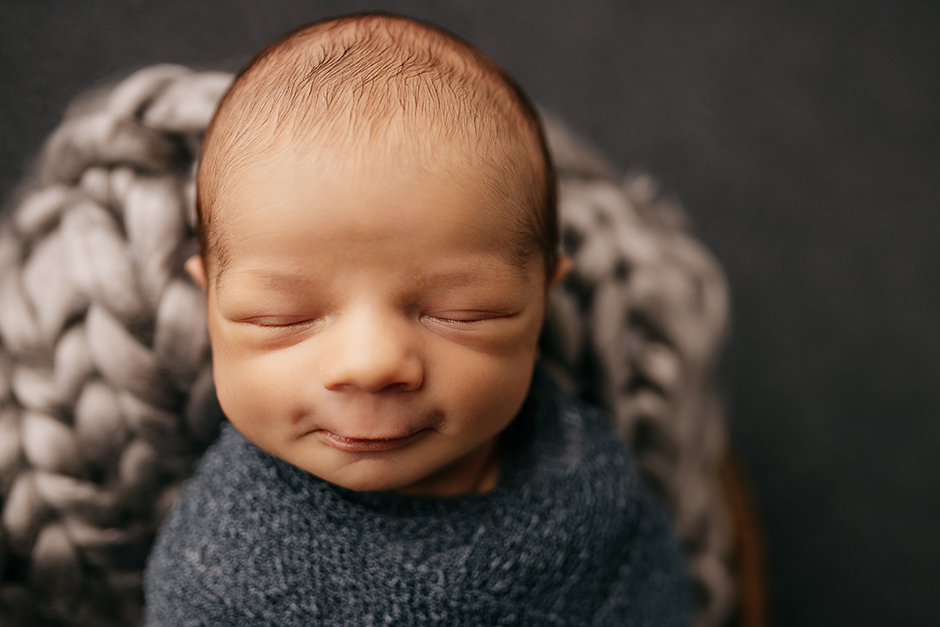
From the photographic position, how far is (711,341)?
0.87 metres

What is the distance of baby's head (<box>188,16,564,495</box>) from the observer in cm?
48

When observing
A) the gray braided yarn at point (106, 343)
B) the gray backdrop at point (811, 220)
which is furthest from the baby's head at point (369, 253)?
the gray backdrop at point (811, 220)

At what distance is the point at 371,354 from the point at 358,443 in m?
0.09

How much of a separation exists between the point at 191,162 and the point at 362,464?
Answer: 382 millimetres

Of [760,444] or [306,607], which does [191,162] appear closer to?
[306,607]

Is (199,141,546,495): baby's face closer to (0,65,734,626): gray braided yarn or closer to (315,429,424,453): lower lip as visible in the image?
(315,429,424,453): lower lip

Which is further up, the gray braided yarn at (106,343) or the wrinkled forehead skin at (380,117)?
the wrinkled forehead skin at (380,117)

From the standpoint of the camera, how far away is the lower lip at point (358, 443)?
0.52m

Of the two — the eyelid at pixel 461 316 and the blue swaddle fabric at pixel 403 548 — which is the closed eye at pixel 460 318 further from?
the blue swaddle fabric at pixel 403 548

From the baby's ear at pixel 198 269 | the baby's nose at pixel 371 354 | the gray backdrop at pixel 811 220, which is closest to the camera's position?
the baby's nose at pixel 371 354

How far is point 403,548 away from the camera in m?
0.58

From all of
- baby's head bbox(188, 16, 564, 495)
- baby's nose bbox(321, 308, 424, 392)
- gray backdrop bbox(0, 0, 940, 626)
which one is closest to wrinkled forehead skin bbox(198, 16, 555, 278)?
baby's head bbox(188, 16, 564, 495)

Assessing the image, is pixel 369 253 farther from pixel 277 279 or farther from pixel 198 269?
pixel 198 269

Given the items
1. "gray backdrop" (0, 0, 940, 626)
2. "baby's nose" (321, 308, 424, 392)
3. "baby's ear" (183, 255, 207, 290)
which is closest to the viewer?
"baby's nose" (321, 308, 424, 392)
